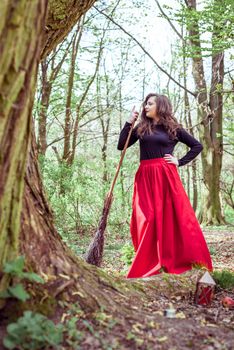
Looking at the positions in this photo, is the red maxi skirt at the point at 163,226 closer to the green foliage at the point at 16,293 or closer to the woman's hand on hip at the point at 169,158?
the woman's hand on hip at the point at 169,158

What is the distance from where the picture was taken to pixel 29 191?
2.31 meters

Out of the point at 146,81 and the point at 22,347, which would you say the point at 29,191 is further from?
the point at 146,81

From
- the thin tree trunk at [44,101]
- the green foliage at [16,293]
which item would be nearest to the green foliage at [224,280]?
the green foliage at [16,293]

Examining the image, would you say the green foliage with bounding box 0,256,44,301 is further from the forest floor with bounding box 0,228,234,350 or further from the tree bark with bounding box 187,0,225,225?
the tree bark with bounding box 187,0,225,225

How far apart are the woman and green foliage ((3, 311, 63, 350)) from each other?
92.2 inches

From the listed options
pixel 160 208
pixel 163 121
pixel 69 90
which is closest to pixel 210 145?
pixel 69 90

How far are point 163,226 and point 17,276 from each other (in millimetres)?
2461

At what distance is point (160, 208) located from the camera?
4230 millimetres

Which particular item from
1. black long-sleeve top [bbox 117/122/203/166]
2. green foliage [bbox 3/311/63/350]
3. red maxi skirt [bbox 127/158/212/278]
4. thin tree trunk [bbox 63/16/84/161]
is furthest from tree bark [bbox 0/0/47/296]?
thin tree trunk [bbox 63/16/84/161]

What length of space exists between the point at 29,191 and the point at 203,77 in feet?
35.0

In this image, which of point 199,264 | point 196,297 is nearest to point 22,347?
point 196,297

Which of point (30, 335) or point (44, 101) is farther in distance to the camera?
point (44, 101)

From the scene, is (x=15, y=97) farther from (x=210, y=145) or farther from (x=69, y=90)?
(x=210, y=145)

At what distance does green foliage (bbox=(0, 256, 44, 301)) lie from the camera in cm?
185
